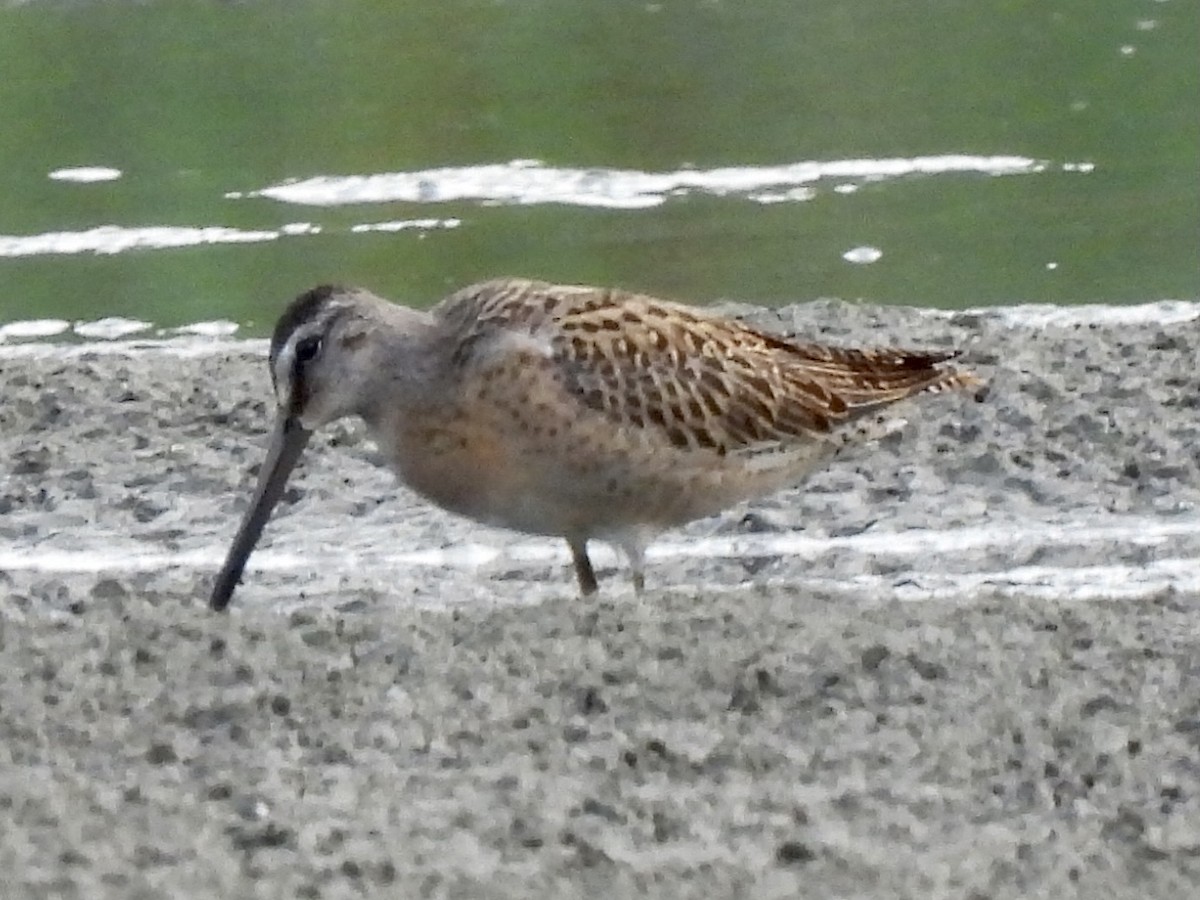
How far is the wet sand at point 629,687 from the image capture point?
3.93m

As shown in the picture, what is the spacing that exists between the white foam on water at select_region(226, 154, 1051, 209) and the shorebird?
15.3ft

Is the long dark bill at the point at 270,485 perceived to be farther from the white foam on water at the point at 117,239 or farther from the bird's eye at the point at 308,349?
the white foam on water at the point at 117,239

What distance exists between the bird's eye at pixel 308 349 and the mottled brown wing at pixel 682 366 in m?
0.32

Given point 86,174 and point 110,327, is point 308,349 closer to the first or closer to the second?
point 110,327

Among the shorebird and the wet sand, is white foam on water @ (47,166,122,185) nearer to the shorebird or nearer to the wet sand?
the wet sand

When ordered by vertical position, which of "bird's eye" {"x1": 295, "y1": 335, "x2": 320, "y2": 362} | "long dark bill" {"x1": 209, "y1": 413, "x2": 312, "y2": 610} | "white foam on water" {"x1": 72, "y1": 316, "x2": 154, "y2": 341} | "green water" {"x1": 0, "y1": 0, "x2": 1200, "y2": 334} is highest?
"bird's eye" {"x1": 295, "y1": 335, "x2": 320, "y2": 362}

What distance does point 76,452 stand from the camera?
24.8 ft

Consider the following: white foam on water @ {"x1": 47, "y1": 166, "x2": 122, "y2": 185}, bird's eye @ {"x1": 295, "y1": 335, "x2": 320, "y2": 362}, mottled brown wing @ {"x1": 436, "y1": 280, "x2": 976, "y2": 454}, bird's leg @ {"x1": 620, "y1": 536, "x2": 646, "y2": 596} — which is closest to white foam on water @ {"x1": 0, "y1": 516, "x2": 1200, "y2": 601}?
mottled brown wing @ {"x1": 436, "y1": 280, "x2": 976, "y2": 454}

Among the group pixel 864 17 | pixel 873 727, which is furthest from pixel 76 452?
pixel 864 17

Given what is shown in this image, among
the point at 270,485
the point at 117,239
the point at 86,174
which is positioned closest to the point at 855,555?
the point at 270,485

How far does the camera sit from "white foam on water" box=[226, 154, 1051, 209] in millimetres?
11141

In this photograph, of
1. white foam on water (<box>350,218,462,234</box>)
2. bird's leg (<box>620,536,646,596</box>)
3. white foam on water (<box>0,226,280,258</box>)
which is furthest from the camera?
white foam on water (<box>350,218,462,234</box>)

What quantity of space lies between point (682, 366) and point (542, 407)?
1.68ft

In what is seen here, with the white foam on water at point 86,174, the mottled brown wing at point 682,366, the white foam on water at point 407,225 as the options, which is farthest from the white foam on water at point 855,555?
the white foam on water at point 86,174
